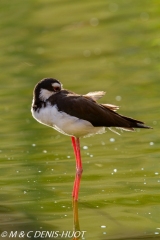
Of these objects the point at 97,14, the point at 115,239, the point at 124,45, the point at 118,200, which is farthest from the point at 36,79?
the point at 115,239

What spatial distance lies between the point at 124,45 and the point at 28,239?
27.2ft

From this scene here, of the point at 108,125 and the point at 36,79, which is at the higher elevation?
the point at 108,125

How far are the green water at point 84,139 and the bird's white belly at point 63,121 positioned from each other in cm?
70

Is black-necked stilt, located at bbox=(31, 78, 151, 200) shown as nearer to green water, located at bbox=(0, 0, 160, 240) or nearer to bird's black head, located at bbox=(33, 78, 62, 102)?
bird's black head, located at bbox=(33, 78, 62, 102)

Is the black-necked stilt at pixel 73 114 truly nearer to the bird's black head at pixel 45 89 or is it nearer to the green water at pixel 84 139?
the bird's black head at pixel 45 89

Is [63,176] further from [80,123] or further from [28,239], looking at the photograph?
[28,239]

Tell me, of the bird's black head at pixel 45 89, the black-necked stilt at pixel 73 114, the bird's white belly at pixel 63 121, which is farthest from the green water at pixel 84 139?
the bird's black head at pixel 45 89

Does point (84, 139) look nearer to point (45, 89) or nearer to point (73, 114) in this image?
point (45, 89)

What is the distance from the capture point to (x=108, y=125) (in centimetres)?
755

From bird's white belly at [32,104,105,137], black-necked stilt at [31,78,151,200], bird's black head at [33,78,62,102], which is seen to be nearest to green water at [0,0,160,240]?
black-necked stilt at [31,78,151,200]

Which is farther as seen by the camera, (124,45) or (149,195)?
(124,45)

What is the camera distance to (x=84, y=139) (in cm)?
978

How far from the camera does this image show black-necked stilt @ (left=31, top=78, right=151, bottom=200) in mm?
7449

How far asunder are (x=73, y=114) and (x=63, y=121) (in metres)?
0.13
